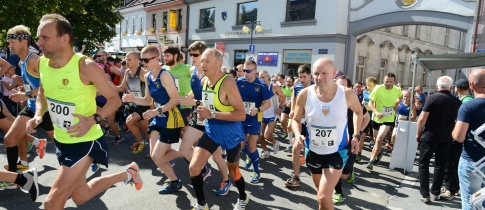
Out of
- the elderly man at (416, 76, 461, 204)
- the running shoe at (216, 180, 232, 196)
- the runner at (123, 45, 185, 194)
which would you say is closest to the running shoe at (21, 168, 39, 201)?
the runner at (123, 45, 185, 194)

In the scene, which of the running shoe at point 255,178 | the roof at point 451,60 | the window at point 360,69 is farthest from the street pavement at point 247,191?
the window at point 360,69

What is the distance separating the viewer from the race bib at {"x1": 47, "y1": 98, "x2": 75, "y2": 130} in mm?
2830

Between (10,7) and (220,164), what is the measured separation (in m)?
14.5

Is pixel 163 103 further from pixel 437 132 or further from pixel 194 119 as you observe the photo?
pixel 437 132

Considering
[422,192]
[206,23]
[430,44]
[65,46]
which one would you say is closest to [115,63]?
[65,46]

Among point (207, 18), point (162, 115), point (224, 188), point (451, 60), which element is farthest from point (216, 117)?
point (207, 18)

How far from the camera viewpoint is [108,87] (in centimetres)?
288

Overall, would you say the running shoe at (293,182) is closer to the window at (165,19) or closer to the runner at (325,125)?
the runner at (325,125)

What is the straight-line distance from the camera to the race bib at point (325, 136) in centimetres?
340

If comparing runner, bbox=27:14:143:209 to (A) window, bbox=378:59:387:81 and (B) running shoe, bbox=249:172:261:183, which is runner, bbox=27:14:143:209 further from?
(A) window, bbox=378:59:387:81

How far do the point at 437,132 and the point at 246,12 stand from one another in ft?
58.3

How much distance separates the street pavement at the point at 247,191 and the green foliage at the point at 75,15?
10.8 metres

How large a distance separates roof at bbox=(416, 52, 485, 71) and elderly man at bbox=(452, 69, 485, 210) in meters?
3.16

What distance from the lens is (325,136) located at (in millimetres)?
3416
